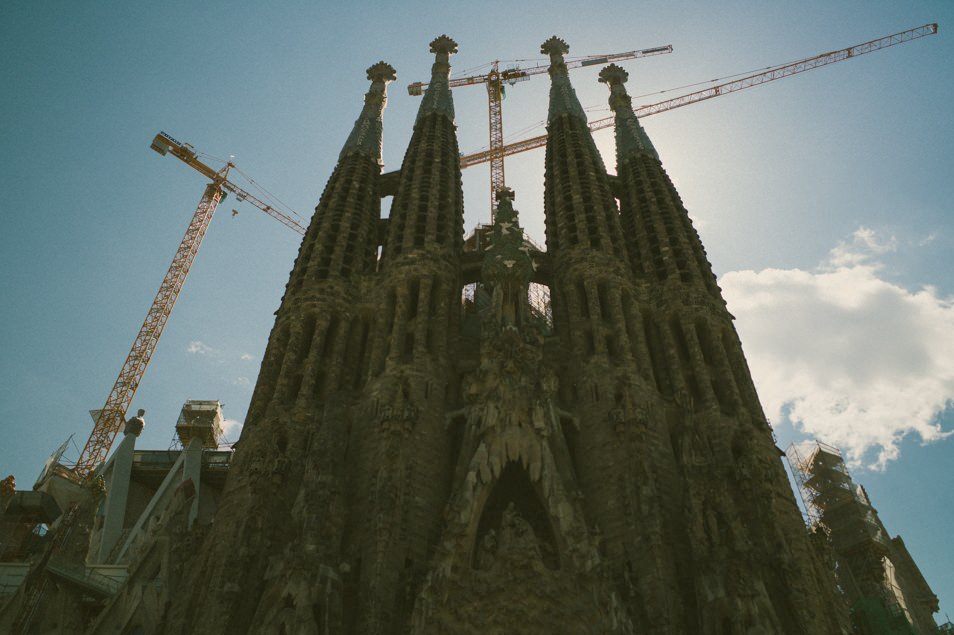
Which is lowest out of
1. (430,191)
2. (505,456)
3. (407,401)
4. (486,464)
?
(486,464)

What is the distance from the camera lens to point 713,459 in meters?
22.9

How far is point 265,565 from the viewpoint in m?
21.3

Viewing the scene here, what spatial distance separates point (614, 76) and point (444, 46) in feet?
37.5

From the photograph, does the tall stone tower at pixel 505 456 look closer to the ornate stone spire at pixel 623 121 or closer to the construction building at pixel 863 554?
the ornate stone spire at pixel 623 121

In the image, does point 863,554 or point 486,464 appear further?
point 863,554

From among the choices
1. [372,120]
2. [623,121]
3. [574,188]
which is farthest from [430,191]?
[623,121]

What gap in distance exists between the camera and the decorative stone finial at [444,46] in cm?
4894

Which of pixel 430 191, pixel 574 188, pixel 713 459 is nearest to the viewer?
pixel 713 459

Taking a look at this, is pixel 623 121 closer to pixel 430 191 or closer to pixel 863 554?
pixel 430 191

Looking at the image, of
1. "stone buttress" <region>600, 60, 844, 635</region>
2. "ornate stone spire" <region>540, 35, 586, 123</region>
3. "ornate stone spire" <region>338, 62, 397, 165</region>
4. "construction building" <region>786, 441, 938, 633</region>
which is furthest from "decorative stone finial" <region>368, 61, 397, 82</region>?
"construction building" <region>786, 441, 938, 633</region>

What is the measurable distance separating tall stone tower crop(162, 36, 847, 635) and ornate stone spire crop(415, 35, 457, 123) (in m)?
9.57

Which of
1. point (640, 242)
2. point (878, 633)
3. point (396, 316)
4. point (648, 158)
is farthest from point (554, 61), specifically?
point (878, 633)

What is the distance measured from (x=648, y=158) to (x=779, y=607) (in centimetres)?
2456

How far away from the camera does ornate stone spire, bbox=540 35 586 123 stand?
42.3 m
